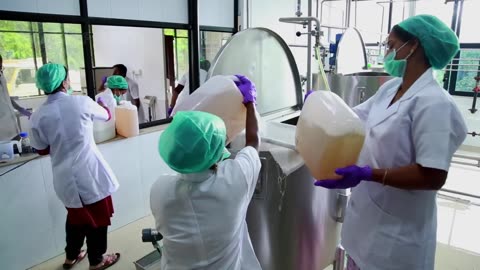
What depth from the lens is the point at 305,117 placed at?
122 centimetres

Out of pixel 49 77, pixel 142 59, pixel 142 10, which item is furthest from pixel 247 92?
pixel 142 59

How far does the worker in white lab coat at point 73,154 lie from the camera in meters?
1.84

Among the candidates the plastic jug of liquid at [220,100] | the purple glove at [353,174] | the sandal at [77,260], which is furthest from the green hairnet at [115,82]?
the purple glove at [353,174]

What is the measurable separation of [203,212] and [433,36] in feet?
2.95

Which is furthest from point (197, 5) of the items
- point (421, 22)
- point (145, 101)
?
point (421, 22)

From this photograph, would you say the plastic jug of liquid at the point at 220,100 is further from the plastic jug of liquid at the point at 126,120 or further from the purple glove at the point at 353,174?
the plastic jug of liquid at the point at 126,120

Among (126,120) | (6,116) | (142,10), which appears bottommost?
(126,120)

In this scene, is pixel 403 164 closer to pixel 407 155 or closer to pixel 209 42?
pixel 407 155

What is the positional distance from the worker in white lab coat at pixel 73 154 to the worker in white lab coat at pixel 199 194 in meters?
1.11

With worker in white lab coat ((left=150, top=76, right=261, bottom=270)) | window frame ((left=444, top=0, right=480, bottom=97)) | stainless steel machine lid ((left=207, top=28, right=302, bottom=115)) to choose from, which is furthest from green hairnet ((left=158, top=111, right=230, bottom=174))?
window frame ((left=444, top=0, right=480, bottom=97))

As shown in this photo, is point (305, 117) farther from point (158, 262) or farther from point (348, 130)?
point (158, 262)

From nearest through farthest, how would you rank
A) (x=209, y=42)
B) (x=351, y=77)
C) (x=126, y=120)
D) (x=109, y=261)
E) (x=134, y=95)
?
(x=109, y=261), (x=126, y=120), (x=351, y=77), (x=209, y=42), (x=134, y=95)

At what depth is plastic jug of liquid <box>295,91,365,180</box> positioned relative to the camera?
1.06 meters

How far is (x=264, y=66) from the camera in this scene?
194cm
